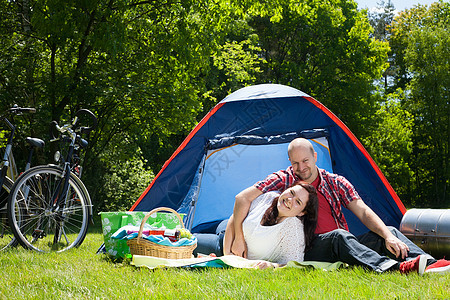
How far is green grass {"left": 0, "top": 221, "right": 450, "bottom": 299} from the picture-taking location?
2.27 metres

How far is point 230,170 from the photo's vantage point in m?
5.11

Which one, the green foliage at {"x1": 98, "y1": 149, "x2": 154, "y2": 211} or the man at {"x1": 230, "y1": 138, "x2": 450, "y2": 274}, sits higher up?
the man at {"x1": 230, "y1": 138, "x2": 450, "y2": 274}

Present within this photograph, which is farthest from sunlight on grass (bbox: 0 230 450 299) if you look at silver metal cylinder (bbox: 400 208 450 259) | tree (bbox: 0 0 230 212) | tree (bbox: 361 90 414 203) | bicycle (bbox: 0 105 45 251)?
tree (bbox: 361 90 414 203)

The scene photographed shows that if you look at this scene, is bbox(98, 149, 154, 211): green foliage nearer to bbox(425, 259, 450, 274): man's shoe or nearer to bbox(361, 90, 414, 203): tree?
bbox(361, 90, 414, 203): tree

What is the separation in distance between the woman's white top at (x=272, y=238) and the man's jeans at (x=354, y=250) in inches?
4.1

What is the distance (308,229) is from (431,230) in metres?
1.21

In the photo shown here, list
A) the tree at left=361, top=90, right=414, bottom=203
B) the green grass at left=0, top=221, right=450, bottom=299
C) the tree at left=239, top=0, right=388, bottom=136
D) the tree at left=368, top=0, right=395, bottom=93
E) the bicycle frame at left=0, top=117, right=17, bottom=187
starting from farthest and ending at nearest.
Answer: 1. the tree at left=368, top=0, right=395, bottom=93
2. the tree at left=361, top=90, right=414, bottom=203
3. the tree at left=239, top=0, right=388, bottom=136
4. the bicycle frame at left=0, top=117, right=17, bottom=187
5. the green grass at left=0, top=221, right=450, bottom=299

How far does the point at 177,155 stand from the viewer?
4891 millimetres

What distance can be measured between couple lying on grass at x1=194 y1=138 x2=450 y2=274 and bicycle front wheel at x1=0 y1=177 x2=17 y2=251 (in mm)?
1639

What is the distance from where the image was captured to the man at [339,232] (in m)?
2.77

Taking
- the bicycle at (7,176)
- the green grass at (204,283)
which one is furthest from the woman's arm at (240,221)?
the bicycle at (7,176)

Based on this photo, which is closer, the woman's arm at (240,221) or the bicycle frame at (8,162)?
the woman's arm at (240,221)

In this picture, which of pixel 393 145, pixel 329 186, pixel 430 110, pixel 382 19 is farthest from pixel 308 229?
pixel 382 19

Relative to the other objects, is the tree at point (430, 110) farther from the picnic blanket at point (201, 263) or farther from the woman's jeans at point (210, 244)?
the picnic blanket at point (201, 263)
